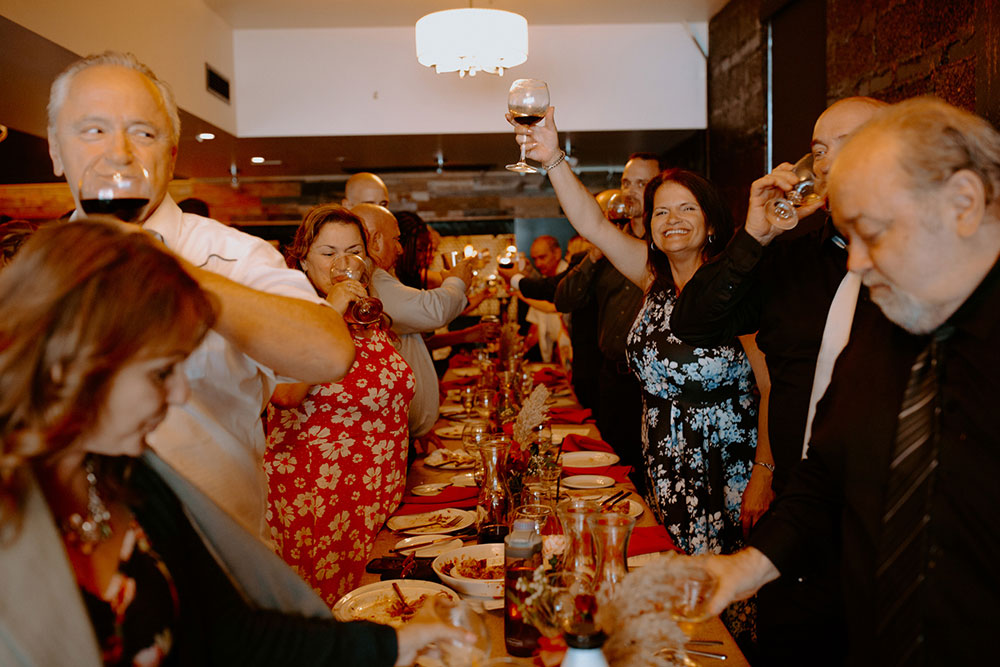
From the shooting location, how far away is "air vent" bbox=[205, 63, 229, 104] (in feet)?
17.6

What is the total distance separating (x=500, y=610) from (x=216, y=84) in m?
5.00

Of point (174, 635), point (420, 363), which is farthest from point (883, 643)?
point (420, 363)

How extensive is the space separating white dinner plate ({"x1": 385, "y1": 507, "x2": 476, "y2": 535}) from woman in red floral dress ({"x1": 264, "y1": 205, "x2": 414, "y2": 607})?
0.28m

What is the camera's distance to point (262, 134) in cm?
601

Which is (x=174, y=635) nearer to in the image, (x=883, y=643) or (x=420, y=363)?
(x=883, y=643)

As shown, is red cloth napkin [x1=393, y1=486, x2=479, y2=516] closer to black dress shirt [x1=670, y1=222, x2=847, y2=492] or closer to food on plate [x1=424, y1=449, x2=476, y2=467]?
food on plate [x1=424, y1=449, x2=476, y2=467]

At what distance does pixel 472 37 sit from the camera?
388 centimetres

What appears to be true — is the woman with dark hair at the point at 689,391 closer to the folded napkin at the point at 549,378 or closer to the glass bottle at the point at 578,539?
the glass bottle at the point at 578,539

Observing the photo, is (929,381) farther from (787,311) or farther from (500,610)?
(787,311)

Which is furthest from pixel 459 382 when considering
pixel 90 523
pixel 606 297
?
pixel 90 523

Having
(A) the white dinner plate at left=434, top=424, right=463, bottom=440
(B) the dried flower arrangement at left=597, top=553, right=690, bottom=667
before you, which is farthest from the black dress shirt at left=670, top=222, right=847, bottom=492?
(A) the white dinner plate at left=434, top=424, right=463, bottom=440

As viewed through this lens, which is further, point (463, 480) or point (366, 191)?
point (366, 191)

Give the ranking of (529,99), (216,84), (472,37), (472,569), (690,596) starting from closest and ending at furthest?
1. (690,596)
2. (472,569)
3. (529,99)
4. (472,37)
5. (216,84)

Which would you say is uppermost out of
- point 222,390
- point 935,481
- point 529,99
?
point 529,99
